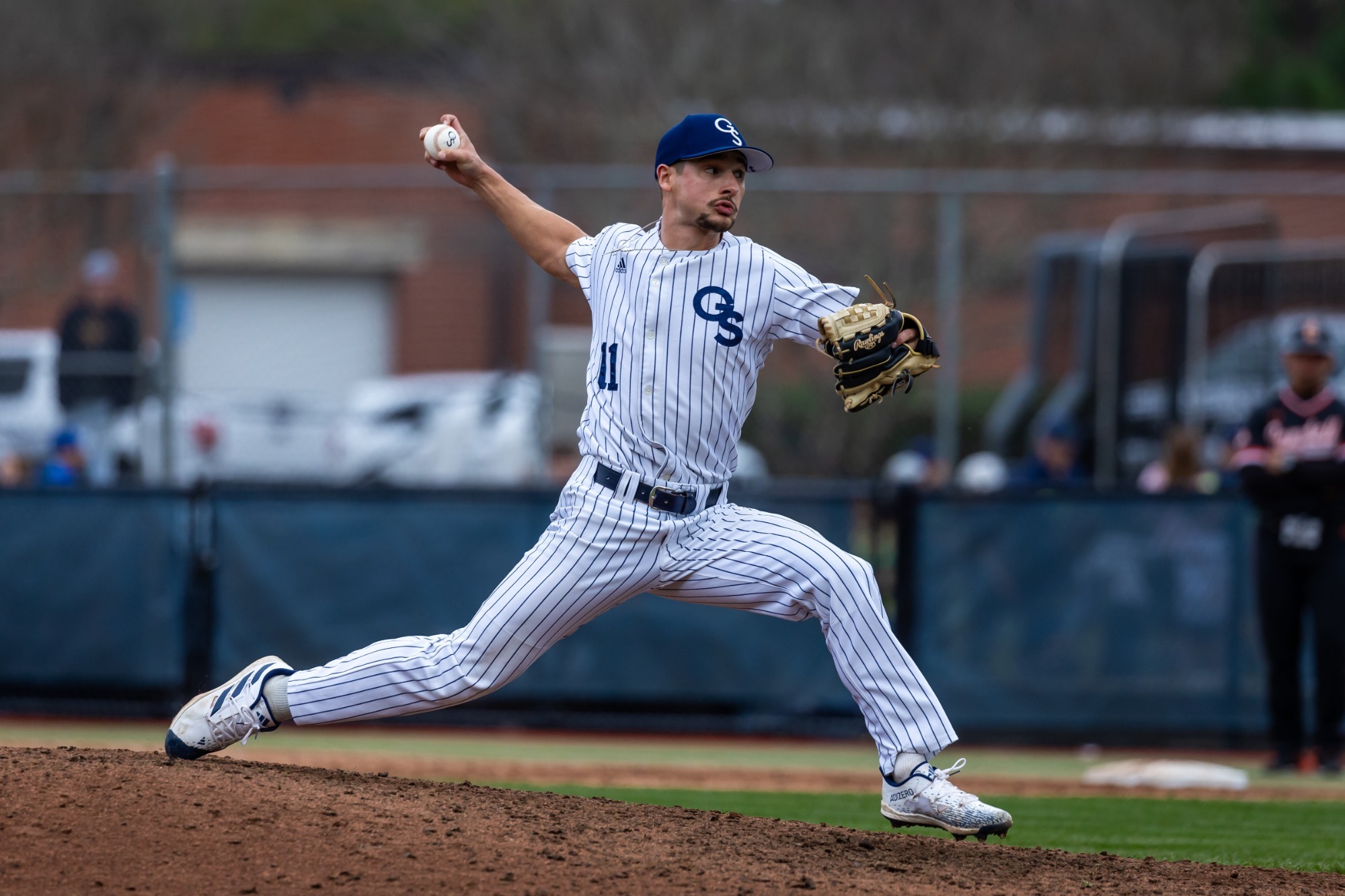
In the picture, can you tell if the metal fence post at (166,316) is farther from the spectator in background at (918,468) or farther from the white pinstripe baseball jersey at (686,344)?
the white pinstripe baseball jersey at (686,344)

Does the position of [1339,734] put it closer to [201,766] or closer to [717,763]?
[717,763]

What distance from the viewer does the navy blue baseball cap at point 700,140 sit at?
458 centimetres

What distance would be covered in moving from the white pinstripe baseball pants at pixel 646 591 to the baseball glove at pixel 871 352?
→ 48cm

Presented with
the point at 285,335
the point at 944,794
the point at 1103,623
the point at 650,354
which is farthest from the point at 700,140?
the point at 285,335

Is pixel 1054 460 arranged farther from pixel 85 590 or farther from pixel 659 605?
pixel 85 590

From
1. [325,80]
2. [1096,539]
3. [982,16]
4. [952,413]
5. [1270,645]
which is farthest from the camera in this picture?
[325,80]

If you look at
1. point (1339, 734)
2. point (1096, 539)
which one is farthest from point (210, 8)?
point (1339, 734)

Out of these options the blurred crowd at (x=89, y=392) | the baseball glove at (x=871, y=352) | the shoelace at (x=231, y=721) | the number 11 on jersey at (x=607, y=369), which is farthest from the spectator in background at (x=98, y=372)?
the baseball glove at (x=871, y=352)

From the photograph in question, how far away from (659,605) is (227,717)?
484cm

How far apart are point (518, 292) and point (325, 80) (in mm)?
9698

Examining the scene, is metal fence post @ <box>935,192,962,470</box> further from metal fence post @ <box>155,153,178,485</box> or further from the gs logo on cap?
the gs logo on cap

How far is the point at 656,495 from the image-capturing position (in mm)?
4582

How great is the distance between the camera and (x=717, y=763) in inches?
337

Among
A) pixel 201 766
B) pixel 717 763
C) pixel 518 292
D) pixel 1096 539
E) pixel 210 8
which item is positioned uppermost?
pixel 210 8
